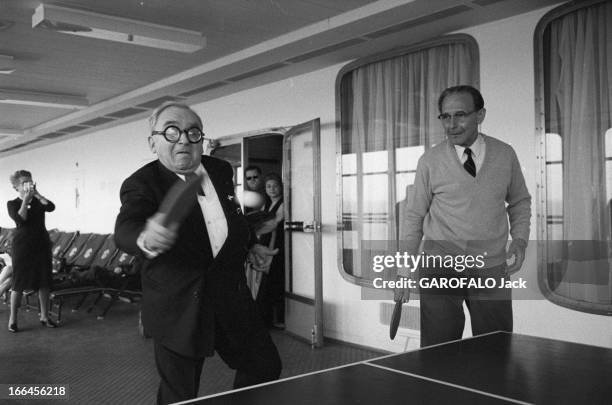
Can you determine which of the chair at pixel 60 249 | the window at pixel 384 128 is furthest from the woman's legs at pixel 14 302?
the window at pixel 384 128

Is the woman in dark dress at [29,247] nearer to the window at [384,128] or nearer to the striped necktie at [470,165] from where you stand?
the window at [384,128]

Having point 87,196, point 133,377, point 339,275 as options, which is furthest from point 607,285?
point 87,196

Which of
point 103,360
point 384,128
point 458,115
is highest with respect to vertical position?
point 384,128

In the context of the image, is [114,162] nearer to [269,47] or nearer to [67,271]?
[67,271]

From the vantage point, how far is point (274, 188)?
6.40 metres

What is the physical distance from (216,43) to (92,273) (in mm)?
3552

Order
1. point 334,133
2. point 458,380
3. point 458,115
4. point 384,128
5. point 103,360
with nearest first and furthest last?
point 458,380, point 458,115, point 103,360, point 384,128, point 334,133

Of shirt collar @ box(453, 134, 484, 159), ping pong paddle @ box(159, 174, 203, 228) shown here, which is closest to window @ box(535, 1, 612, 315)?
shirt collar @ box(453, 134, 484, 159)

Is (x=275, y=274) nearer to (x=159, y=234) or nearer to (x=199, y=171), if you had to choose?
(x=199, y=171)

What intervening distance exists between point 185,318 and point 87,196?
10227 mm

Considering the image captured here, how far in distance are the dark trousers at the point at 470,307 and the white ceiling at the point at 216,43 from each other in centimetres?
224

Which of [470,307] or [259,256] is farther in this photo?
[470,307]

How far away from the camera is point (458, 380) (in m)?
1.47

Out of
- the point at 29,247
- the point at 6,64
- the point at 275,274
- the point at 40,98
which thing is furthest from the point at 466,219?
the point at 40,98
